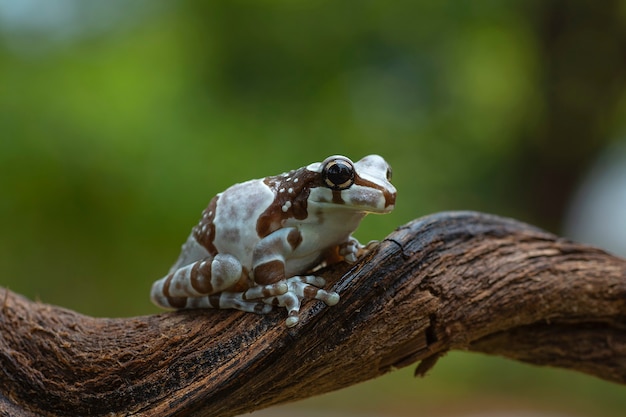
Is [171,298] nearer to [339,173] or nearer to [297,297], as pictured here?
[297,297]

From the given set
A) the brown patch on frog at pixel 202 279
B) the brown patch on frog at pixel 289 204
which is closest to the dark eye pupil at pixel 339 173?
the brown patch on frog at pixel 289 204

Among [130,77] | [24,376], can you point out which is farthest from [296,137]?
[24,376]

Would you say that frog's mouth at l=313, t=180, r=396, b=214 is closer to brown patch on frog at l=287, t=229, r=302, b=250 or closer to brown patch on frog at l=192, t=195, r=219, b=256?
brown patch on frog at l=287, t=229, r=302, b=250

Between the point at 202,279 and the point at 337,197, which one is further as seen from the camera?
the point at 202,279

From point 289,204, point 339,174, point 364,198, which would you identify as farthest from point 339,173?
point 289,204

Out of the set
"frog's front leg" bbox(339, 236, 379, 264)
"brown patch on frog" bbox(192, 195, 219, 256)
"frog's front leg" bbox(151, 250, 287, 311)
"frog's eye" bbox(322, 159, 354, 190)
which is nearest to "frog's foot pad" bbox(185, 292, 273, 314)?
"frog's front leg" bbox(151, 250, 287, 311)
